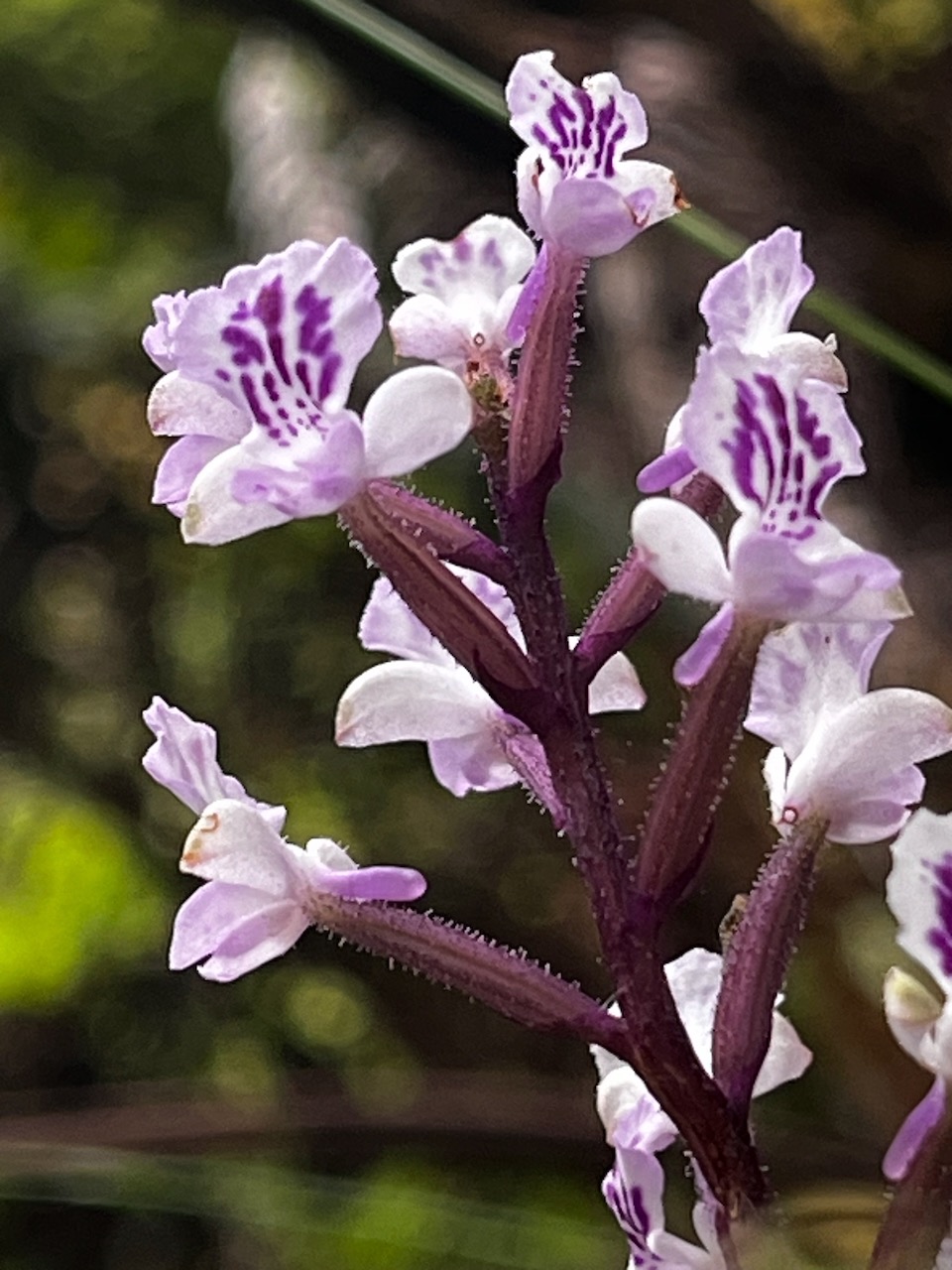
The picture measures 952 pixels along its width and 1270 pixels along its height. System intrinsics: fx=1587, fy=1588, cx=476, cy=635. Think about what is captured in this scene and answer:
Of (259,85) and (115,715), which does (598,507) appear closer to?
(115,715)

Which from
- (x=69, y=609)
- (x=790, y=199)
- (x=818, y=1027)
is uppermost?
(x=790, y=199)

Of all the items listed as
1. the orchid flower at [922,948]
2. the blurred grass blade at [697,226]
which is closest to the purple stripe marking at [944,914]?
the orchid flower at [922,948]

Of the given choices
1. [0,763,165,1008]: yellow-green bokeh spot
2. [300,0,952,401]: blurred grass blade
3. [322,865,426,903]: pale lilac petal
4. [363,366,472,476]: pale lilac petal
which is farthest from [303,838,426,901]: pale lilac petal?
[0,763,165,1008]: yellow-green bokeh spot

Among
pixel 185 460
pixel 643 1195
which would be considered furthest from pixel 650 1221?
pixel 185 460

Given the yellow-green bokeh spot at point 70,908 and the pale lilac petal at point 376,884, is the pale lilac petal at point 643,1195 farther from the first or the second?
the yellow-green bokeh spot at point 70,908

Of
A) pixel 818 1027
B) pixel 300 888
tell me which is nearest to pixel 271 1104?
pixel 818 1027
